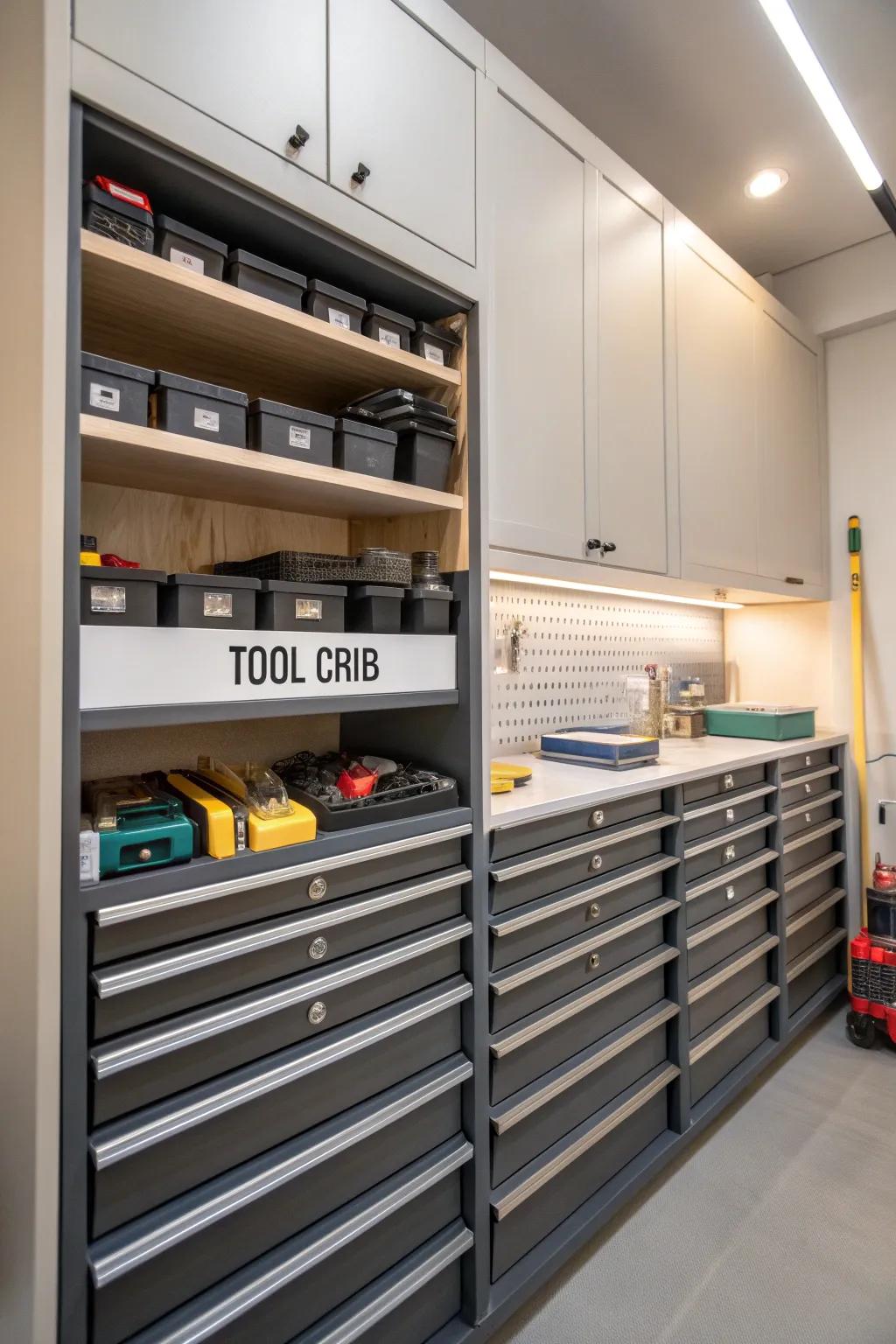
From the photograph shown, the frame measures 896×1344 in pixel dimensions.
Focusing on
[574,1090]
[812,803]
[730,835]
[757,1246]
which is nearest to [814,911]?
[812,803]

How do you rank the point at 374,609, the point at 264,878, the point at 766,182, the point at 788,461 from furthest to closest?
the point at 788,461, the point at 766,182, the point at 374,609, the point at 264,878

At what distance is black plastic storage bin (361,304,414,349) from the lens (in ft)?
4.50

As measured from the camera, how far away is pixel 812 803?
2.77m

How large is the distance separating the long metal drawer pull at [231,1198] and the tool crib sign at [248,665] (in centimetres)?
73

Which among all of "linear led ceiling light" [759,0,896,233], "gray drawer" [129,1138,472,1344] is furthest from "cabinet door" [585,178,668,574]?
"gray drawer" [129,1138,472,1344]

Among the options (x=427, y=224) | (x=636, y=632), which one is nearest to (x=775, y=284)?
(x=636, y=632)

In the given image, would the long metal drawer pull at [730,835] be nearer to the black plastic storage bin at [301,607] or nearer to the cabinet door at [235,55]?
the black plastic storage bin at [301,607]

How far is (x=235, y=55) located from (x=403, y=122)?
1.17 ft

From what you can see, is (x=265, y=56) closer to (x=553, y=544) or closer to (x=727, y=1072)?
(x=553, y=544)

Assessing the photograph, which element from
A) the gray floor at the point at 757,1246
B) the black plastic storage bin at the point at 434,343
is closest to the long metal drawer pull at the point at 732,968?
the gray floor at the point at 757,1246

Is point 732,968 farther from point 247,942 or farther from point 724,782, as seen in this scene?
point 247,942

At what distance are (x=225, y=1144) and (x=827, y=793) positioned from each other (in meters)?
2.63

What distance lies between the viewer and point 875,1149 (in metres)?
2.06

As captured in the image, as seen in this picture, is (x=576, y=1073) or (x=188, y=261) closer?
(x=188, y=261)
